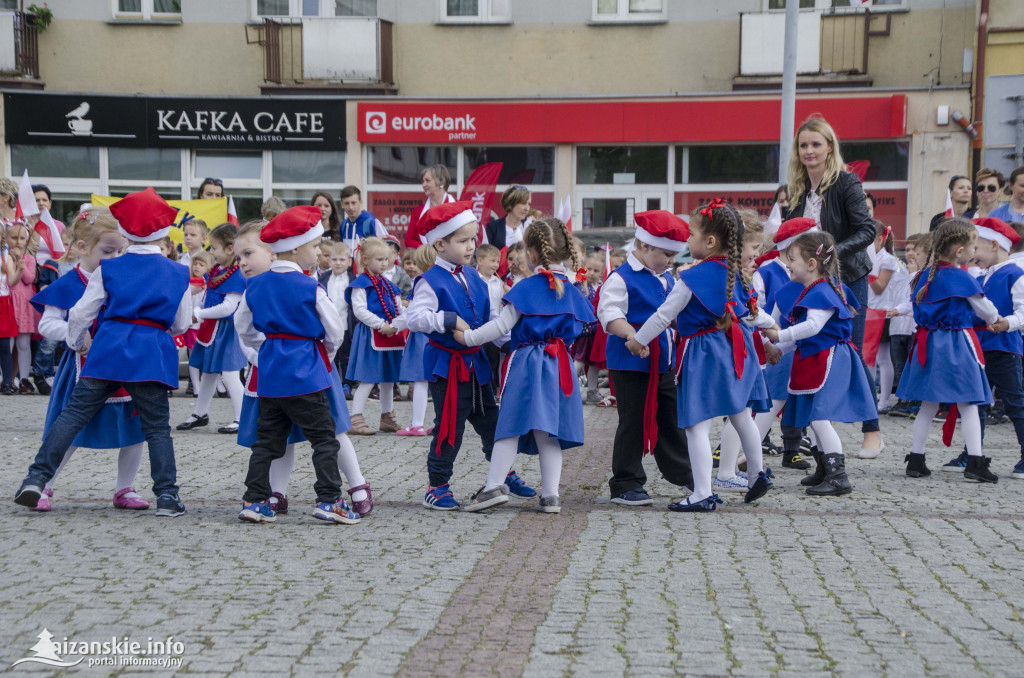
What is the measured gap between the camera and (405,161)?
23438mm

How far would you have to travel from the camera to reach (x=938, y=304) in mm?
8031

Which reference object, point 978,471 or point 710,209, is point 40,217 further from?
point 978,471

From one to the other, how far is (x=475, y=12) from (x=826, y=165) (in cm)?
1667

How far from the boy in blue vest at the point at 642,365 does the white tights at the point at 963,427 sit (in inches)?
76.4

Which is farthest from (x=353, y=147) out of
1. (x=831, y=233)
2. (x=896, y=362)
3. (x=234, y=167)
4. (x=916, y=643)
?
(x=916, y=643)

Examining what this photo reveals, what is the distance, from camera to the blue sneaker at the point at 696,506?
649 centimetres

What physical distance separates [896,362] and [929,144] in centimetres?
1045

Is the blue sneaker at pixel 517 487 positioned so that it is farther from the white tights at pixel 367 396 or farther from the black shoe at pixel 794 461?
the white tights at pixel 367 396

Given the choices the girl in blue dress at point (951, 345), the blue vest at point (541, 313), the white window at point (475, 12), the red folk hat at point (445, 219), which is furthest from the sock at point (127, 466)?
the white window at point (475, 12)

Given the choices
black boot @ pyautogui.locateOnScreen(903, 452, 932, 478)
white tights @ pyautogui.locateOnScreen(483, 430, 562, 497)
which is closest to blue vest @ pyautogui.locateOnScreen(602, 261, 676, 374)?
white tights @ pyautogui.locateOnScreen(483, 430, 562, 497)

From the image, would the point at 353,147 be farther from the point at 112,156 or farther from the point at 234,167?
the point at 112,156

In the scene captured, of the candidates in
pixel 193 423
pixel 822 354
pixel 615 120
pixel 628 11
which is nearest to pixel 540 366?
pixel 822 354

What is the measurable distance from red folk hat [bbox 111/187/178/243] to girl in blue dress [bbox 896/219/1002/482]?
4.86 m

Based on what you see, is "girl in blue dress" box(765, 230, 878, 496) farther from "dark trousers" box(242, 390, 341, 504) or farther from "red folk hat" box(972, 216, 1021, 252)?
"dark trousers" box(242, 390, 341, 504)
